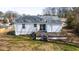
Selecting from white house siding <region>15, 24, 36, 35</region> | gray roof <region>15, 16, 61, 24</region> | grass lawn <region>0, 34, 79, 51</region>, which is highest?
gray roof <region>15, 16, 61, 24</region>

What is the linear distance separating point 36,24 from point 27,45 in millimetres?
235

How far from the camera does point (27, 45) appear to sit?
256cm

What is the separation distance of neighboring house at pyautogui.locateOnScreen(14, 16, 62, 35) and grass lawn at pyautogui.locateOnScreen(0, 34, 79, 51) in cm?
8

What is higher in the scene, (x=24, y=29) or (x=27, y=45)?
(x=24, y=29)

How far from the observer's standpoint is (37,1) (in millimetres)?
2553

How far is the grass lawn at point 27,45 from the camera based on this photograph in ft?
8.38

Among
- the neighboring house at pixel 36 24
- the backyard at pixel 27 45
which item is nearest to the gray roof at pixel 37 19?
the neighboring house at pixel 36 24

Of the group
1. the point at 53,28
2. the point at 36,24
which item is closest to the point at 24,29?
the point at 36,24

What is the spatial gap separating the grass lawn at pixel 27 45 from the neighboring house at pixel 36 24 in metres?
0.08

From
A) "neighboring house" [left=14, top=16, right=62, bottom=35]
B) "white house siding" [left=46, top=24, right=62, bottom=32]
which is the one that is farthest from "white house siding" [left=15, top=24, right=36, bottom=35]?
"white house siding" [left=46, top=24, right=62, bottom=32]

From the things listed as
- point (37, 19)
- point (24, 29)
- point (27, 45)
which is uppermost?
point (37, 19)

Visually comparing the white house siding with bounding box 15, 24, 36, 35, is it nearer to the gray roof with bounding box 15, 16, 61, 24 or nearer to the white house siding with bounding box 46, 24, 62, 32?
the gray roof with bounding box 15, 16, 61, 24

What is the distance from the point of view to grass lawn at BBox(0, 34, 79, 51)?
2.55m

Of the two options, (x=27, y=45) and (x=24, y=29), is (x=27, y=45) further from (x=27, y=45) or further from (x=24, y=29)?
(x=24, y=29)
